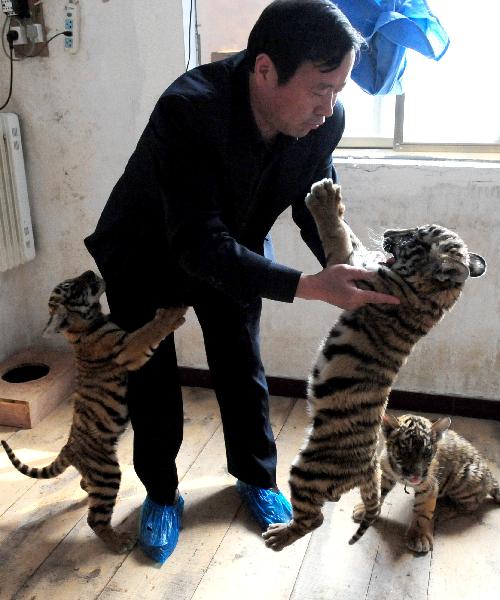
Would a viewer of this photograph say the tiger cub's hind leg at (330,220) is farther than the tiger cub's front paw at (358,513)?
No

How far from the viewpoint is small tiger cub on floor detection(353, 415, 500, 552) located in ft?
6.56

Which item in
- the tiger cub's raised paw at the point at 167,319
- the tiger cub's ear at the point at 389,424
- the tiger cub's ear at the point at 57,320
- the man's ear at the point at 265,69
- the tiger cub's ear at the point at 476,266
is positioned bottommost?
the tiger cub's ear at the point at 389,424

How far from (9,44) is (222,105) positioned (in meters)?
1.67

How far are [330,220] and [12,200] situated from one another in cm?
172

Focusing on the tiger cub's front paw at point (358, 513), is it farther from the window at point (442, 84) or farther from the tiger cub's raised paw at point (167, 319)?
the window at point (442, 84)

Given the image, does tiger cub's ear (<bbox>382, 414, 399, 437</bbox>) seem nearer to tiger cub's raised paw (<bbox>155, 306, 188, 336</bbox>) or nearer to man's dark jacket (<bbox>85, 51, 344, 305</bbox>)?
man's dark jacket (<bbox>85, 51, 344, 305</bbox>)

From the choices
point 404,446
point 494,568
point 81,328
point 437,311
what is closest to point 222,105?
point 437,311

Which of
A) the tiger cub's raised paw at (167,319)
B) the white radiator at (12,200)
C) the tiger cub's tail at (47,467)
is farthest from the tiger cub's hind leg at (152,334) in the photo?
the white radiator at (12,200)

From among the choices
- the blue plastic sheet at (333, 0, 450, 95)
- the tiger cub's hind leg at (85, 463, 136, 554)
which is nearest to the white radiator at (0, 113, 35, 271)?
the tiger cub's hind leg at (85, 463, 136, 554)

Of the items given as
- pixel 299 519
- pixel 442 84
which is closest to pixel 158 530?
→ pixel 299 519

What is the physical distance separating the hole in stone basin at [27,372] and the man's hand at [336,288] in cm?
192

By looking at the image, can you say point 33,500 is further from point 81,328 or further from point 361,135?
point 361,135

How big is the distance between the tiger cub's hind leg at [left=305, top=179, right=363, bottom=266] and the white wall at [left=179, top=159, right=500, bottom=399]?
3.16ft

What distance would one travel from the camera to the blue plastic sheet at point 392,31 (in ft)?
7.89
